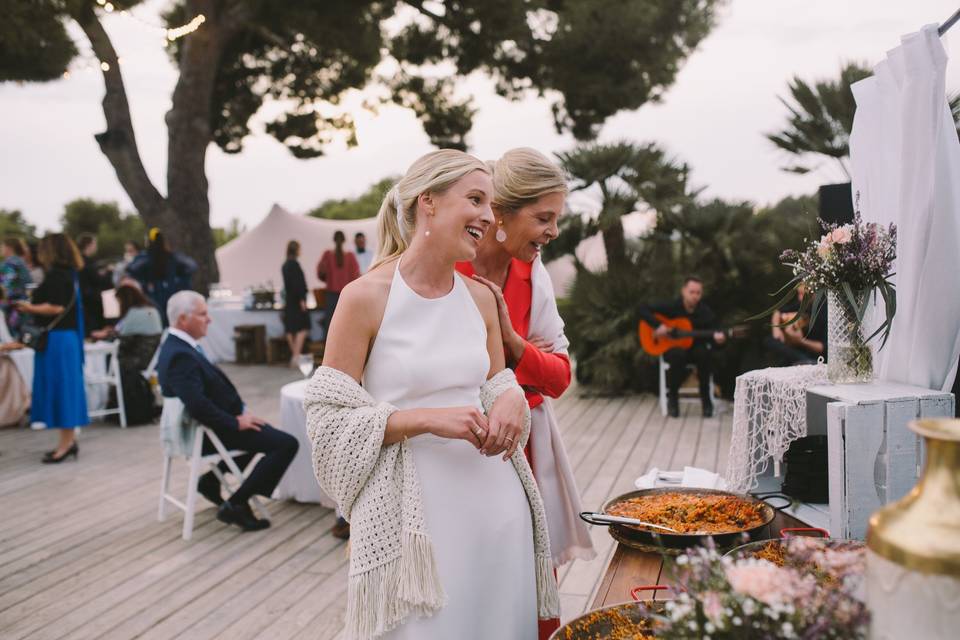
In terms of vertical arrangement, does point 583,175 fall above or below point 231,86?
below

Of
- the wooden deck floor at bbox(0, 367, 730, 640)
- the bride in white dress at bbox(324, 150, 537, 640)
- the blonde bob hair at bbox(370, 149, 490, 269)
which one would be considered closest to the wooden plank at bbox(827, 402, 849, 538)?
the bride in white dress at bbox(324, 150, 537, 640)

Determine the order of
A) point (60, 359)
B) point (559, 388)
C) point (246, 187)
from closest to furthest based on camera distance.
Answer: point (559, 388) < point (60, 359) < point (246, 187)

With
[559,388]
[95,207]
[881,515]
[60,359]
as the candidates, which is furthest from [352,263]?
[95,207]

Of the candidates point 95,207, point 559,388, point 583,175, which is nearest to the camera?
point 559,388

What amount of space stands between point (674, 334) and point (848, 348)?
17.3ft

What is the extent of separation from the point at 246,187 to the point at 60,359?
25.5 meters

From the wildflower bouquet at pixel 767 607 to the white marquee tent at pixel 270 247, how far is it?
658 inches

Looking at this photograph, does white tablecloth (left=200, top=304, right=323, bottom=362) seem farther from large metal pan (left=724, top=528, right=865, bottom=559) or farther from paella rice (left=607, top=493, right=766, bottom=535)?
large metal pan (left=724, top=528, right=865, bottom=559)

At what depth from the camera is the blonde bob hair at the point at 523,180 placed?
184 cm

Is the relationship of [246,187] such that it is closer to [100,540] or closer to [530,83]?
[530,83]

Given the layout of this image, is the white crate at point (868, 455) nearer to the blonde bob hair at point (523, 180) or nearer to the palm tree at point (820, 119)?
the blonde bob hair at point (523, 180)

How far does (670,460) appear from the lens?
5.48 meters

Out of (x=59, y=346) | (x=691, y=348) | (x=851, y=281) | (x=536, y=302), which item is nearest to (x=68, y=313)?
(x=59, y=346)

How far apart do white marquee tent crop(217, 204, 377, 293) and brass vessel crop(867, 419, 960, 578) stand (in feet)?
55.3
